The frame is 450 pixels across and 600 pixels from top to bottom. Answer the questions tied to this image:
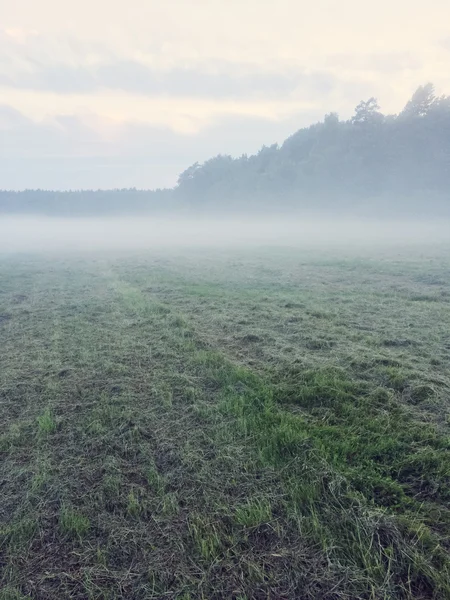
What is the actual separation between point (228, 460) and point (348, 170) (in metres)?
72.2

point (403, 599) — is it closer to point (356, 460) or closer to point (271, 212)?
point (356, 460)

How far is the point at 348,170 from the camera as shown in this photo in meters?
67.2

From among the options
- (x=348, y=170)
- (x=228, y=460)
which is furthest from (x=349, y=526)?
(x=348, y=170)

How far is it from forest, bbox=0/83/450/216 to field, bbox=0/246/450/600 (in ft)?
197

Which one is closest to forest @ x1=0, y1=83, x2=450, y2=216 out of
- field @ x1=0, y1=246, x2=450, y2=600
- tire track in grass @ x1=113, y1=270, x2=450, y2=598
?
field @ x1=0, y1=246, x2=450, y2=600

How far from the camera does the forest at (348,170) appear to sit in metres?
60.0

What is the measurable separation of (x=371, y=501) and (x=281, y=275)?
13.6 m

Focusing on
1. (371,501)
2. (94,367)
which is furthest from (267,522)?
(94,367)

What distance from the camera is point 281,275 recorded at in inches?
642

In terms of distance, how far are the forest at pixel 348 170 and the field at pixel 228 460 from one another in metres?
60.1

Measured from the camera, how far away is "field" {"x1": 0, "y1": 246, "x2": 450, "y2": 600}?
8.75 ft

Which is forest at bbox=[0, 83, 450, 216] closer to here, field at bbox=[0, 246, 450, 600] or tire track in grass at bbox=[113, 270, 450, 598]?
field at bbox=[0, 246, 450, 600]

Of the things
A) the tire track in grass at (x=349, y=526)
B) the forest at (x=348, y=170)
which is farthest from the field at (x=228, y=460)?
the forest at (x=348, y=170)

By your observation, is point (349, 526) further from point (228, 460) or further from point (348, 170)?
point (348, 170)
